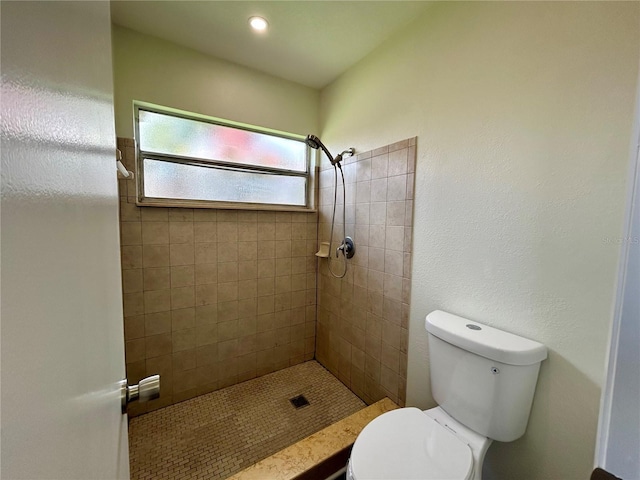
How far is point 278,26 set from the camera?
147 centimetres

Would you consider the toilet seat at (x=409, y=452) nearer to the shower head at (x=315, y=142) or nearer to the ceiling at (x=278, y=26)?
the shower head at (x=315, y=142)

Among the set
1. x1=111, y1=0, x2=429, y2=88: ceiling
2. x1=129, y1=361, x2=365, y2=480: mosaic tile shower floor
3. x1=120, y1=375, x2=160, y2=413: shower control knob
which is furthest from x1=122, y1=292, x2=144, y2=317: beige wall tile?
x1=111, y1=0, x2=429, y2=88: ceiling

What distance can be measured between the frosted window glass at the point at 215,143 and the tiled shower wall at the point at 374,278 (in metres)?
0.35

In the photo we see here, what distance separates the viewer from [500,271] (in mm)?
1086

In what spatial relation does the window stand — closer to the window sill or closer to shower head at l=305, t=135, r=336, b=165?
the window sill

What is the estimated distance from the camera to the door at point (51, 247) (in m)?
0.18

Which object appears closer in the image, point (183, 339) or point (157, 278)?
point (157, 278)

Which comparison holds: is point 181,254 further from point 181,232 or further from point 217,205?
point 217,205

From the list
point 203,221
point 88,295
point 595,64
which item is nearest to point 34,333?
point 88,295

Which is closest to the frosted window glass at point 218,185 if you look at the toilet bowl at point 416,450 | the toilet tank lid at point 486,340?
the toilet tank lid at point 486,340

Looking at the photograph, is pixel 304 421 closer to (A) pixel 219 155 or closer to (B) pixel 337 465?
(B) pixel 337 465

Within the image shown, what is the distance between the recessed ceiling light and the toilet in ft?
6.06

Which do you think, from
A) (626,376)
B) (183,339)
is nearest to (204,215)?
(183,339)

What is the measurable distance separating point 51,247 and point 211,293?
174cm
